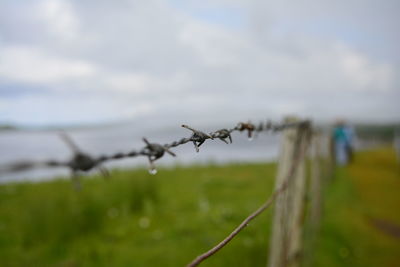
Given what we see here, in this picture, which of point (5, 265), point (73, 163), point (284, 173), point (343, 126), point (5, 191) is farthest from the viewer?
point (343, 126)

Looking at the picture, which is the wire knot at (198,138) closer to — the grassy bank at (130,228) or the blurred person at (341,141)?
the grassy bank at (130,228)

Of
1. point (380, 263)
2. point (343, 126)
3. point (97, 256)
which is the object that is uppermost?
point (343, 126)

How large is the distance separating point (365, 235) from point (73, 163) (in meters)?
5.75

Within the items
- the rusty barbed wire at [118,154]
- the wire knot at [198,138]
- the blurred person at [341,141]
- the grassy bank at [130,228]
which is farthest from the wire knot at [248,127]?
the blurred person at [341,141]

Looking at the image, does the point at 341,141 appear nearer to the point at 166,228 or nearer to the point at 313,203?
the point at 313,203

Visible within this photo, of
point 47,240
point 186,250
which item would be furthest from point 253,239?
point 47,240

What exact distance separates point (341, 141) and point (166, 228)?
9.17 m

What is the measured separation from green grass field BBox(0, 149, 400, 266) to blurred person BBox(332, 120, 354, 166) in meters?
3.95

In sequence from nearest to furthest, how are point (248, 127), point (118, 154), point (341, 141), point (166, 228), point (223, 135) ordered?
point (223, 135), point (118, 154), point (248, 127), point (166, 228), point (341, 141)

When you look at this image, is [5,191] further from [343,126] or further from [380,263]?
[343,126]

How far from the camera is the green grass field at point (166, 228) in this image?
431 cm

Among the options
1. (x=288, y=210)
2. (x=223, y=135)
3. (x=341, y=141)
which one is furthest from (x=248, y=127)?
(x=341, y=141)

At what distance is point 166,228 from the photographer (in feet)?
17.6

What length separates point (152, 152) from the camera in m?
1.11
